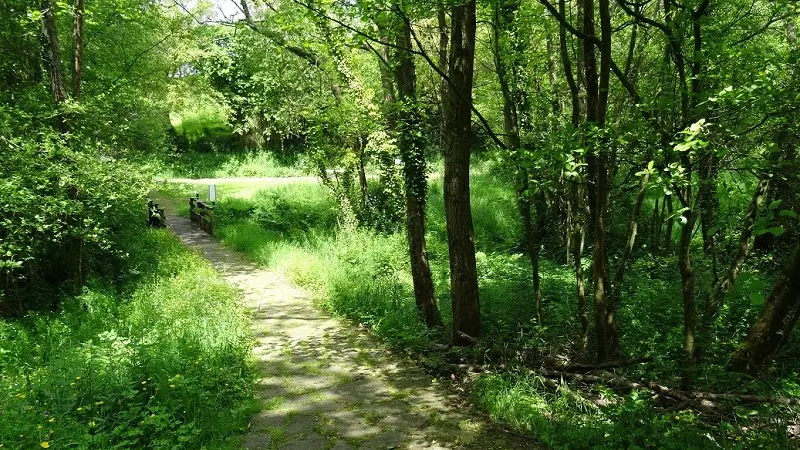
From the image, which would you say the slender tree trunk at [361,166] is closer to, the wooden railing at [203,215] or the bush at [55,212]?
the wooden railing at [203,215]

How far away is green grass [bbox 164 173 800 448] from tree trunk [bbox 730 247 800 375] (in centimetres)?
33

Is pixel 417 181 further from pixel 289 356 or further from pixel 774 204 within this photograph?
pixel 774 204

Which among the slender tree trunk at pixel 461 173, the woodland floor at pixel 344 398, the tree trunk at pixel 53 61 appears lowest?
the woodland floor at pixel 344 398

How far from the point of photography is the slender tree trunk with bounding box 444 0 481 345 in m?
5.61

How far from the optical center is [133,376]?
16.7 ft

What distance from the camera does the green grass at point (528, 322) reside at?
3863 millimetres

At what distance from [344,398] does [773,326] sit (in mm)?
4577

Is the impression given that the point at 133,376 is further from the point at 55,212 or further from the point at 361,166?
the point at 361,166

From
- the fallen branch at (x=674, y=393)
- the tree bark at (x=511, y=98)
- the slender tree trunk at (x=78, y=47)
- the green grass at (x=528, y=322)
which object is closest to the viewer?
the green grass at (x=528, y=322)

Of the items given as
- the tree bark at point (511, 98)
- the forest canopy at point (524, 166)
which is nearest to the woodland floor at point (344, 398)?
the forest canopy at point (524, 166)

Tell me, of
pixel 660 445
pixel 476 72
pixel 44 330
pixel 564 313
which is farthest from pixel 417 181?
pixel 476 72

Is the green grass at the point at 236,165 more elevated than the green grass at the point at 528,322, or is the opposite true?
the green grass at the point at 236,165

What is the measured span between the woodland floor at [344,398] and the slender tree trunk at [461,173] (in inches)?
36.1

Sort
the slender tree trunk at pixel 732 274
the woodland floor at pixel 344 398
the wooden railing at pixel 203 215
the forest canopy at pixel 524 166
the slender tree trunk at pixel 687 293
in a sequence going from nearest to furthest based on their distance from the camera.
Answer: the woodland floor at pixel 344 398 < the forest canopy at pixel 524 166 < the slender tree trunk at pixel 687 293 < the slender tree trunk at pixel 732 274 < the wooden railing at pixel 203 215
